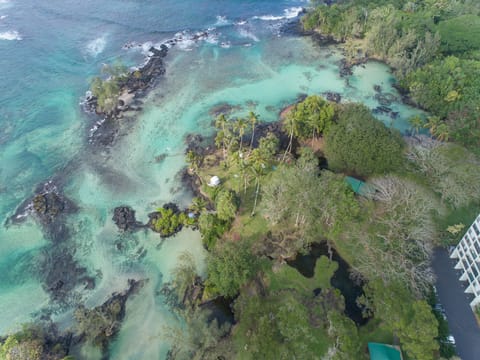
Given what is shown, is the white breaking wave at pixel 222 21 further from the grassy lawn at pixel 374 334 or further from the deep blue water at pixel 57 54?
the grassy lawn at pixel 374 334

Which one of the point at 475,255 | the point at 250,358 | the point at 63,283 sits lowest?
the point at 63,283

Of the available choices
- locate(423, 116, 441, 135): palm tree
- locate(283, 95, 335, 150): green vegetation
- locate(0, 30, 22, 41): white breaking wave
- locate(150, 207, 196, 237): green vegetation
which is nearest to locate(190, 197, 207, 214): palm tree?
locate(150, 207, 196, 237): green vegetation

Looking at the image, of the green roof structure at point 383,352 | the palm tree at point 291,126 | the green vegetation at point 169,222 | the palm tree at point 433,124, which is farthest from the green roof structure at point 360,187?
the green vegetation at point 169,222

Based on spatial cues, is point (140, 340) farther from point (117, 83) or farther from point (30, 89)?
point (30, 89)

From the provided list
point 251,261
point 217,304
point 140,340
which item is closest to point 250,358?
point 217,304

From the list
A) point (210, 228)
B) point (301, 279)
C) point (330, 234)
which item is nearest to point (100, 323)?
point (210, 228)

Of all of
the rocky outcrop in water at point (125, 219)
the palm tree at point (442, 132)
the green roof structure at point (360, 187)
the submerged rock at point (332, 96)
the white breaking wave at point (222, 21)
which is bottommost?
the rocky outcrop in water at point (125, 219)

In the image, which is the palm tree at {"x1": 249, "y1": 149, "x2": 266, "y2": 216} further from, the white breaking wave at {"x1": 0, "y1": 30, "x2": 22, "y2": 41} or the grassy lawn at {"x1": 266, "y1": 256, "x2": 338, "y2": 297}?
the white breaking wave at {"x1": 0, "y1": 30, "x2": 22, "y2": 41}
